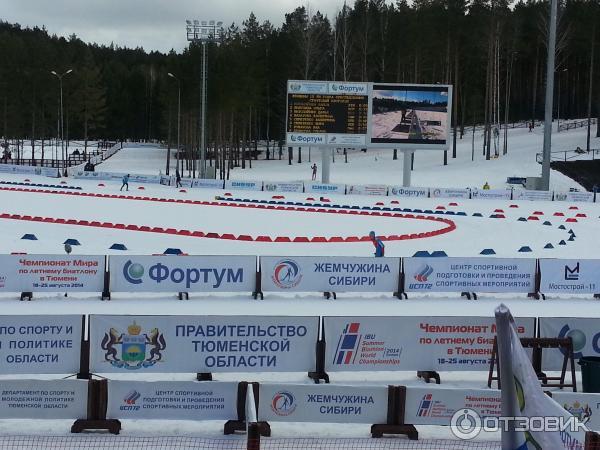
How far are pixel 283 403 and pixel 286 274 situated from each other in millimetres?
8174

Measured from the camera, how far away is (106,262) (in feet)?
56.5

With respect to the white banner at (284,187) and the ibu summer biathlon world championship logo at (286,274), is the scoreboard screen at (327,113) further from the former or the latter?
the ibu summer biathlon world championship logo at (286,274)

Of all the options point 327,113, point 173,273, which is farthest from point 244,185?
point 173,273

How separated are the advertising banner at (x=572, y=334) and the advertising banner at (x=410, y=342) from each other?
0.89 feet

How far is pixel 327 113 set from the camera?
48.5 m

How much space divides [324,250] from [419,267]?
646 centimetres

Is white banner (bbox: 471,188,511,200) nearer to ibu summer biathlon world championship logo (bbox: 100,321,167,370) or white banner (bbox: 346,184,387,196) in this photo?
white banner (bbox: 346,184,387,196)

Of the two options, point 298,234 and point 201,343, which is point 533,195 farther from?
point 201,343

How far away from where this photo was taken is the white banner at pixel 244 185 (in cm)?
4903

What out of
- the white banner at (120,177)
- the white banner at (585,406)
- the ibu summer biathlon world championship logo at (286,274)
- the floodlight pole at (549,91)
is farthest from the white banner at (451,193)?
the white banner at (585,406)

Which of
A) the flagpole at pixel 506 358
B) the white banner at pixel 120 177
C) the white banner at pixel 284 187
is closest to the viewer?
the flagpole at pixel 506 358

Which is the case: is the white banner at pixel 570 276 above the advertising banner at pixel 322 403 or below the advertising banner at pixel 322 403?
above

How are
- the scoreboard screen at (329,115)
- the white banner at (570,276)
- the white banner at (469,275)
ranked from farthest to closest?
the scoreboard screen at (329,115) → the white banner at (570,276) → the white banner at (469,275)

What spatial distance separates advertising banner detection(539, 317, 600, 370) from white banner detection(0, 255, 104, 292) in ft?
32.1
